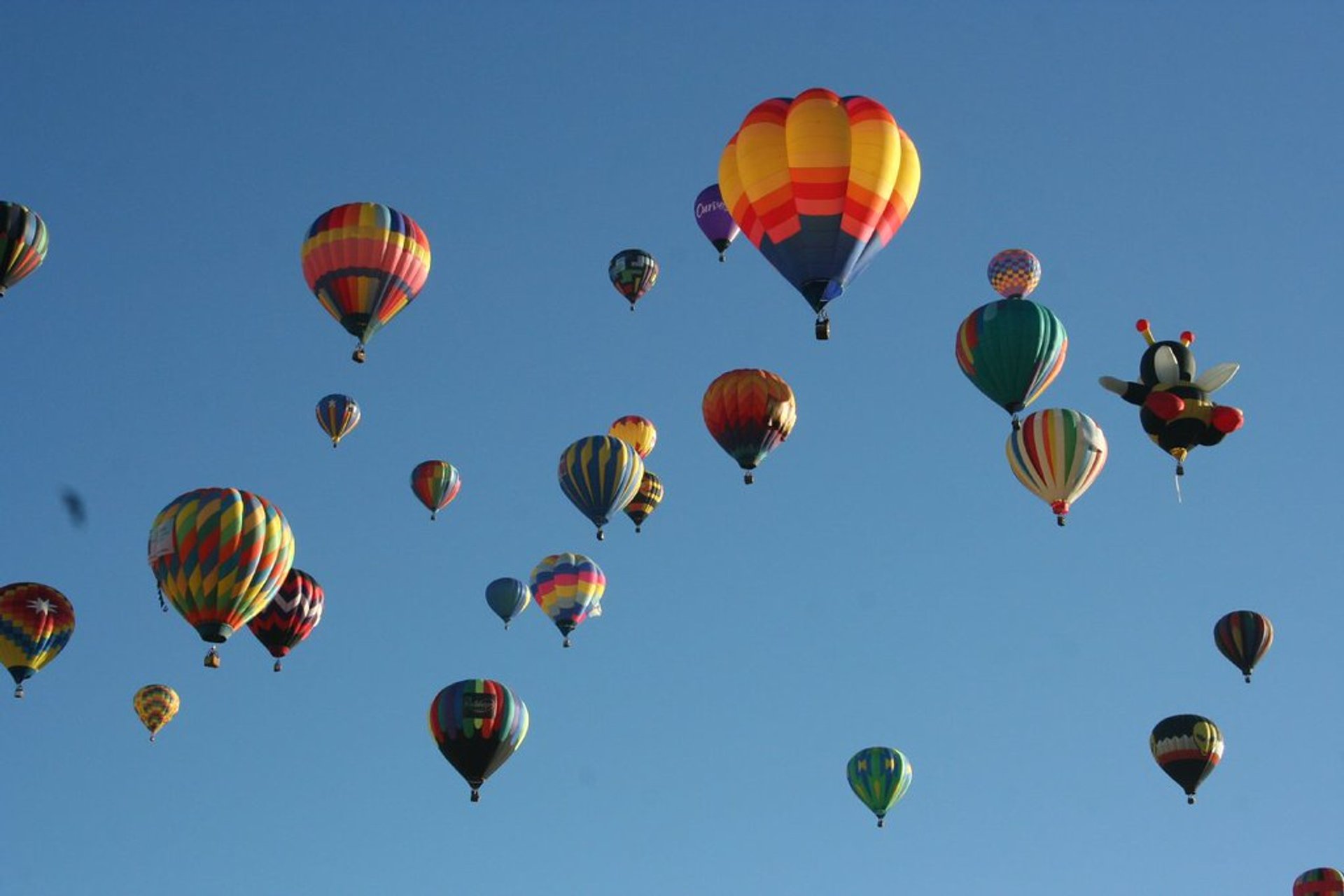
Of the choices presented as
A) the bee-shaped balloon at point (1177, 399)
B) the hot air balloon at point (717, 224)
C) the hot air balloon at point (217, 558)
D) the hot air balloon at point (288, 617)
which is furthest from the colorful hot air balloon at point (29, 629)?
the bee-shaped balloon at point (1177, 399)

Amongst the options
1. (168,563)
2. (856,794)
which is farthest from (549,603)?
(168,563)

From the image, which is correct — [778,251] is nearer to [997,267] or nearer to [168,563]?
[168,563]

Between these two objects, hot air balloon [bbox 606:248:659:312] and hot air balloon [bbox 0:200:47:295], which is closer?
hot air balloon [bbox 0:200:47:295]

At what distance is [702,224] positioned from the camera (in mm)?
44969

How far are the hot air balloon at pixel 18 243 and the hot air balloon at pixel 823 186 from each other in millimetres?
13036

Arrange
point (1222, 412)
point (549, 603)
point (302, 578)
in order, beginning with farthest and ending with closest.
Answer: point (549, 603), point (302, 578), point (1222, 412)

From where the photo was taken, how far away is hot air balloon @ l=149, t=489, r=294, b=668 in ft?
104

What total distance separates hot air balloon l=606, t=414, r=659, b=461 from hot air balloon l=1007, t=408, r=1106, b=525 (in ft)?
35.9

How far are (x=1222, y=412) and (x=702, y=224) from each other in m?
14.7

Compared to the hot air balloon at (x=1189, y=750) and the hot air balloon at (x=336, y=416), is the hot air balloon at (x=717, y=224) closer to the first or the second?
the hot air balloon at (x=336, y=416)

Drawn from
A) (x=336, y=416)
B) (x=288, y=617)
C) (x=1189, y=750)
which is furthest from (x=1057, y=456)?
(x=336, y=416)

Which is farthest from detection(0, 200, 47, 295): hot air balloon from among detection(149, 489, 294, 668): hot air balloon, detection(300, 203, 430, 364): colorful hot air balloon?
detection(149, 489, 294, 668): hot air balloon

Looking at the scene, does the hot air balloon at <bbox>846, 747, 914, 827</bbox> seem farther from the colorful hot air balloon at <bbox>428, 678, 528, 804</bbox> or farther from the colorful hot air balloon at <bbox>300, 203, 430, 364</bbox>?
the colorful hot air balloon at <bbox>300, 203, 430, 364</bbox>

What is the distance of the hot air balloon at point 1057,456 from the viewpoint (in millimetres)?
35844
